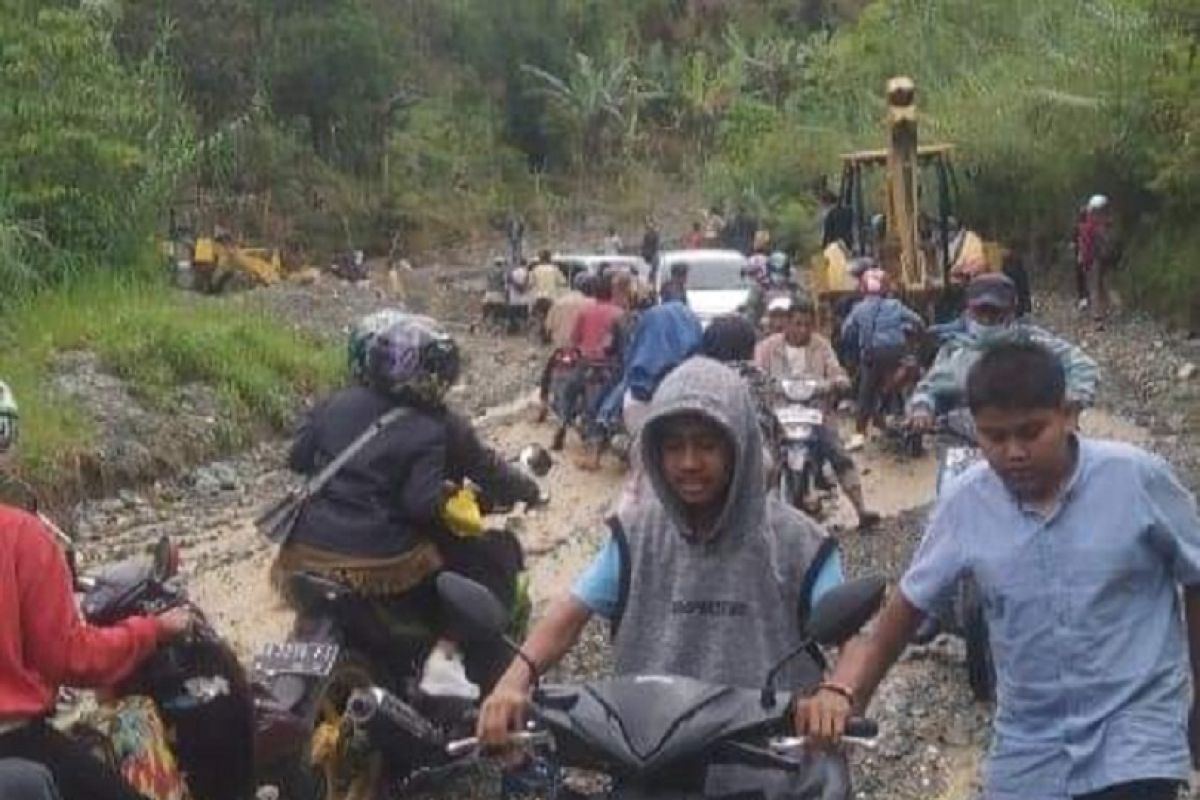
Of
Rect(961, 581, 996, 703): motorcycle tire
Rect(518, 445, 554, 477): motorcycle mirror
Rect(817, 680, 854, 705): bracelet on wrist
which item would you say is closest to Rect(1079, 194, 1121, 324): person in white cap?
Rect(961, 581, 996, 703): motorcycle tire

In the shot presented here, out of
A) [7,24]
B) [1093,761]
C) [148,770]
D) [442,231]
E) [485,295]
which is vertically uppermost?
[1093,761]

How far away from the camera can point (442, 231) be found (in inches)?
1897

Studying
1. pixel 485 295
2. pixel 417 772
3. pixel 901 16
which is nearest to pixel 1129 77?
pixel 485 295

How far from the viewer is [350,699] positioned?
6.33m

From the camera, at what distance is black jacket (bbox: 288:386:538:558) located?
263 inches

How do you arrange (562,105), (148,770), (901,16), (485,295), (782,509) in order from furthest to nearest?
(562,105) < (901,16) < (485,295) < (148,770) < (782,509)

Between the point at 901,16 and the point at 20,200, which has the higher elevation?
the point at 20,200

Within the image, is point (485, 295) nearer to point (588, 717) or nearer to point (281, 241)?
point (281, 241)

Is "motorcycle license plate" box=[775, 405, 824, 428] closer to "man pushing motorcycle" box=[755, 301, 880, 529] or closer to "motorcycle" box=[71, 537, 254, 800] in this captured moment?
"man pushing motorcycle" box=[755, 301, 880, 529]

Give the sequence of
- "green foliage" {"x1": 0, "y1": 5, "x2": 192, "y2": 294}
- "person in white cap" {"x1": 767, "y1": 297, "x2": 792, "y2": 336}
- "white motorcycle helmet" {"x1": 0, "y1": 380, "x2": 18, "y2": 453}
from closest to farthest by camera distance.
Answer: "white motorcycle helmet" {"x1": 0, "y1": 380, "x2": 18, "y2": 453} → "person in white cap" {"x1": 767, "y1": 297, "x2": 792, "y2": 336} → "green foliage" {"x1": 0, "y1": 5, "x2": 192, "y2": 294}

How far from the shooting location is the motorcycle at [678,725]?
3.39 metres

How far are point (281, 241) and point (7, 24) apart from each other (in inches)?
841

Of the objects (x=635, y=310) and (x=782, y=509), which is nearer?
(x=782, y=509)

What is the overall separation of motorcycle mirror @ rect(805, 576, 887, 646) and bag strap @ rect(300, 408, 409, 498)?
3345mm
